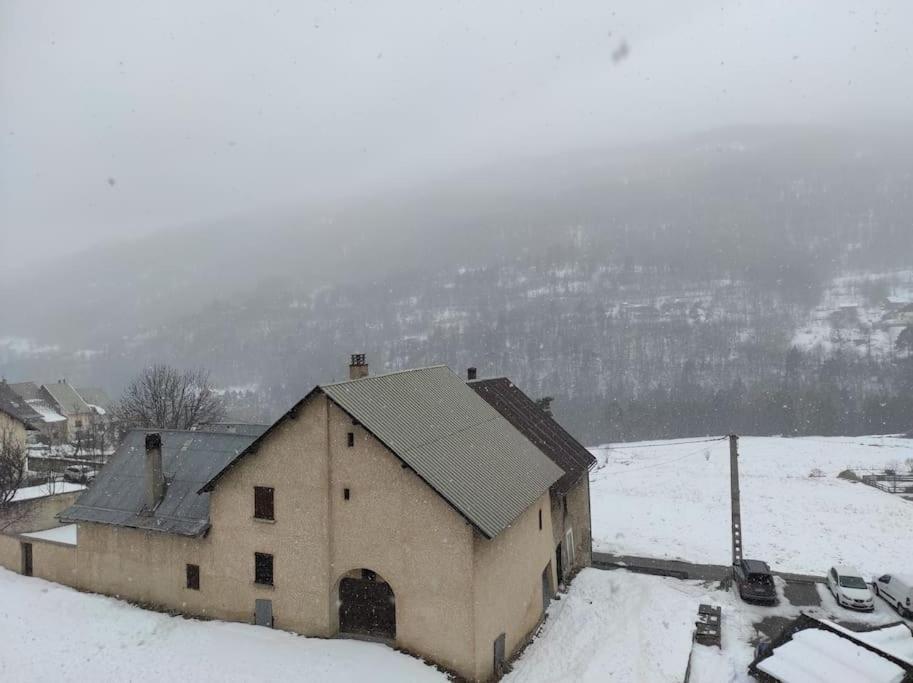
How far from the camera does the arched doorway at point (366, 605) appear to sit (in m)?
21.3

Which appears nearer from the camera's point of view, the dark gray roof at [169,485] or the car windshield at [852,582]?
the dark gray roof at [169,485]

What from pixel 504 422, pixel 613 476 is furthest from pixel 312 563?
pixel 613 476

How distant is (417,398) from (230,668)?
36.7 ft

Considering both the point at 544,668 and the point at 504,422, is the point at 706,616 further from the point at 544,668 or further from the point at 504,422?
the point at 504,422

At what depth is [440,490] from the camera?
1948 cm

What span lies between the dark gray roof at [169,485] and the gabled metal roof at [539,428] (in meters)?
12.9

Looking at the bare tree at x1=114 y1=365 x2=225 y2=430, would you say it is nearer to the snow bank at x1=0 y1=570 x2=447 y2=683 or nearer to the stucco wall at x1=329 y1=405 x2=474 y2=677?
the snow bank at x1=0 y1=570 x2=447 y2=683

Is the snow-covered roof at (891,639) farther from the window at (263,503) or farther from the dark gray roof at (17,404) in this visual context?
the dark gray roof at (17,404)

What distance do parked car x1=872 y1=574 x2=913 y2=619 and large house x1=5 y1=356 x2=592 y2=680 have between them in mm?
14916

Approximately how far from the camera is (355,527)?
69.2 ft

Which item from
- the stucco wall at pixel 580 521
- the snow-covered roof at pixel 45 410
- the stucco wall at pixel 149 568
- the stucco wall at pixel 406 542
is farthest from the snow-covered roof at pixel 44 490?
the snow-covered roof at pixel 45 410

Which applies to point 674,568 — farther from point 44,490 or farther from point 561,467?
point 44,490

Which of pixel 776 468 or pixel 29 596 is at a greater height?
pixel 29 596

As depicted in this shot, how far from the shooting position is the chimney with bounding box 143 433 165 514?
84.4 feet
